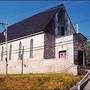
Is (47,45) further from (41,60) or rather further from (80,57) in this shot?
(80,57)

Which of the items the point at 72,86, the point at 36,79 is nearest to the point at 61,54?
the point at 36,79

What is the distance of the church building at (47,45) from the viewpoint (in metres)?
44.2

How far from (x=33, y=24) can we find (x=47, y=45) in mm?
7723

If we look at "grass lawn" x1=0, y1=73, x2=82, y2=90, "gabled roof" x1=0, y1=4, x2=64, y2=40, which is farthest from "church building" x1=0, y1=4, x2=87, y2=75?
"grass lawn" x1=0, y1=73, x2=82, y2=90

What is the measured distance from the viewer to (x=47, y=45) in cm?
4859

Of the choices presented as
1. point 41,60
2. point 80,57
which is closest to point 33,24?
point 41,60

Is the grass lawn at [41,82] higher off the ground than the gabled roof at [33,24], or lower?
lower

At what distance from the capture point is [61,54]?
47750mm

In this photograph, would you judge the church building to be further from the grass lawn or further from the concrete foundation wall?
the grass lawn

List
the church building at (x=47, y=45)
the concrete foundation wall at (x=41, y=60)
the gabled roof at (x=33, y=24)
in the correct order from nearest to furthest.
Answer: the concrete foundation wall at (x=41, y=60) < the church building at (x=47, y=45) < the gabled roof at (x=33, y=24)

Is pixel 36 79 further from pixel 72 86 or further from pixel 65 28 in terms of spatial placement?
pixel 65 28

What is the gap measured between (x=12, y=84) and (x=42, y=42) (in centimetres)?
1467

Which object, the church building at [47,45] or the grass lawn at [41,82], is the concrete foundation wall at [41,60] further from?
the grass lawn at [41,82]

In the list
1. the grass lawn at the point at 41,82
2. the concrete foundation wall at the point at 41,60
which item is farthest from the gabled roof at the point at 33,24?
the grass lawn at the point at 41,82
